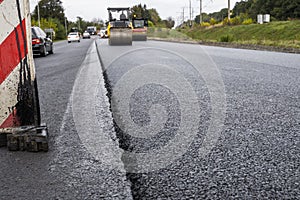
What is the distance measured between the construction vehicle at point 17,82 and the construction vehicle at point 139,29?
32.2 meters

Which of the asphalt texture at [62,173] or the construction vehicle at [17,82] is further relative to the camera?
the construction vehicle at [17,82]

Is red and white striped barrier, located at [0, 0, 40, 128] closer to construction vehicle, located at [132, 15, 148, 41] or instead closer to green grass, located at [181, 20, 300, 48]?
green grass, located at [181, 20, 300, 48]

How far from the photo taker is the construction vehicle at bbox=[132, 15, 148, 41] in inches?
1372

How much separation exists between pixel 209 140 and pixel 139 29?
33044mm

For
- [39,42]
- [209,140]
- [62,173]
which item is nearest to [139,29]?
[39,42]

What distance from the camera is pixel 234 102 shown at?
4230 millimetres

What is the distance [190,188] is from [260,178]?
0.42m

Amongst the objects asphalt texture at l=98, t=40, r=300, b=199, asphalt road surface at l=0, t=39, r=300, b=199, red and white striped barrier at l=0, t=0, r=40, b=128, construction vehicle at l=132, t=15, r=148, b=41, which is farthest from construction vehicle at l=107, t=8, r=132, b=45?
red and white striped barrier at l=0, t=0, r=40, b=128

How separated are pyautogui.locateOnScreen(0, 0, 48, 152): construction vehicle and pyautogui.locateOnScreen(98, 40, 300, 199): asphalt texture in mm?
723

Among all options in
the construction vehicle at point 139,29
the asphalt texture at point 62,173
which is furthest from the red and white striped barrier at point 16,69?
the construction vehicle at point 139,29

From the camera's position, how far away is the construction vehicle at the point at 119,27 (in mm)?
24797

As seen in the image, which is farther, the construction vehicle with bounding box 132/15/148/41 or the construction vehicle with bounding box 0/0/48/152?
the construction vehicle with bounding box 132/15/148/41

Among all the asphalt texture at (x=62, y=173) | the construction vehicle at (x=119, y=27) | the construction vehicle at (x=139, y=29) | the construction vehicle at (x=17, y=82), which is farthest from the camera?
the construction vehicle at (x=139, y=29)

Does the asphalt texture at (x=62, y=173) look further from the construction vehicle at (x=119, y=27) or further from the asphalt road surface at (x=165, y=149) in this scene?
the construction vehicle at (x=119, y=27)
